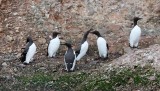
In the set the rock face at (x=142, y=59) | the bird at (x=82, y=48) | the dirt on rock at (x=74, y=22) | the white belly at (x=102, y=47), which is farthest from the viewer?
the dirt on rock at (x=74, y=22)

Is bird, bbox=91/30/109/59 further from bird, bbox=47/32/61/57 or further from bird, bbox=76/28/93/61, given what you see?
bird, bbox=47/32/61/57

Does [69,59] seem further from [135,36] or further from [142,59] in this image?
[135,36]

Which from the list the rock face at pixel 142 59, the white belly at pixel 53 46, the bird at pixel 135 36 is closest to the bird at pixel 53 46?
the white belly at pixel 53 46

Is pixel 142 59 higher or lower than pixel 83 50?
higher

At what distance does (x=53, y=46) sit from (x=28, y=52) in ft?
3.18

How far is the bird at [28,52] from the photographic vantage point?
578 inches

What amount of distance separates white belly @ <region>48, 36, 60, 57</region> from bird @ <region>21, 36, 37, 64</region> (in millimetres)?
596

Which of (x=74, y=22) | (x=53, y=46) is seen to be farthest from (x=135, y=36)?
(x=53, y=46)

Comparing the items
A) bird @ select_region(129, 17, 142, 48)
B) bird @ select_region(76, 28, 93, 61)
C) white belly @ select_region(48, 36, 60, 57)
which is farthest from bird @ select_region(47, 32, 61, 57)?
bird @ select_region(129, 17, 142, 48)

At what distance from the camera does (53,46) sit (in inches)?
607

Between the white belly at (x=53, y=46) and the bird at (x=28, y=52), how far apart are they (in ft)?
1.96

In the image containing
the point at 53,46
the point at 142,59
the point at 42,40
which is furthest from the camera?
the point at 42,40

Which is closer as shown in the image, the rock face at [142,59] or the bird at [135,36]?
the rock face at [142,59]

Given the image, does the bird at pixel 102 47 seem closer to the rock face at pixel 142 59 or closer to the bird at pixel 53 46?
the bird at pixel 53 46
